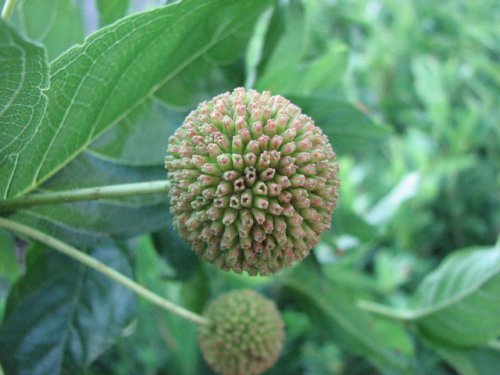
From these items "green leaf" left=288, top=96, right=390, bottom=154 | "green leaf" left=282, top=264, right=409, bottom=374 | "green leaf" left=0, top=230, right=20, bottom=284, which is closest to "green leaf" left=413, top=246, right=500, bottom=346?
"green leaf" left=282, top=264, right=409, bottom=374

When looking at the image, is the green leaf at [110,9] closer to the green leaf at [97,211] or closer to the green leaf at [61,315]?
the green leaf at [97,211]

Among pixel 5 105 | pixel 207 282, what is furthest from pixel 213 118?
pixel 207 282

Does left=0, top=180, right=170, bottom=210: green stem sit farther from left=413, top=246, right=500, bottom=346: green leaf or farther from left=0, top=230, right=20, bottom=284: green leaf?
left=413, top=246, right=500, bottom=346: green leaf

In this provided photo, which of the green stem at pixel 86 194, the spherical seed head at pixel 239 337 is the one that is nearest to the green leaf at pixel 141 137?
the green stem at pixel 86 194

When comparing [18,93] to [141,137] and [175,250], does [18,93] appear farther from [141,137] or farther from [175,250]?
[175,250]

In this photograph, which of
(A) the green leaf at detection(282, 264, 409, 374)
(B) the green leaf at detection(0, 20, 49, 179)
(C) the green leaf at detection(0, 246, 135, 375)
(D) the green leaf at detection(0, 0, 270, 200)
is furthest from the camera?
(A) the green leaf at detection(282, 264, 409, 374)

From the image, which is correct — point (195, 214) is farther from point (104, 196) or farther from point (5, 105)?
point (5, 105)
